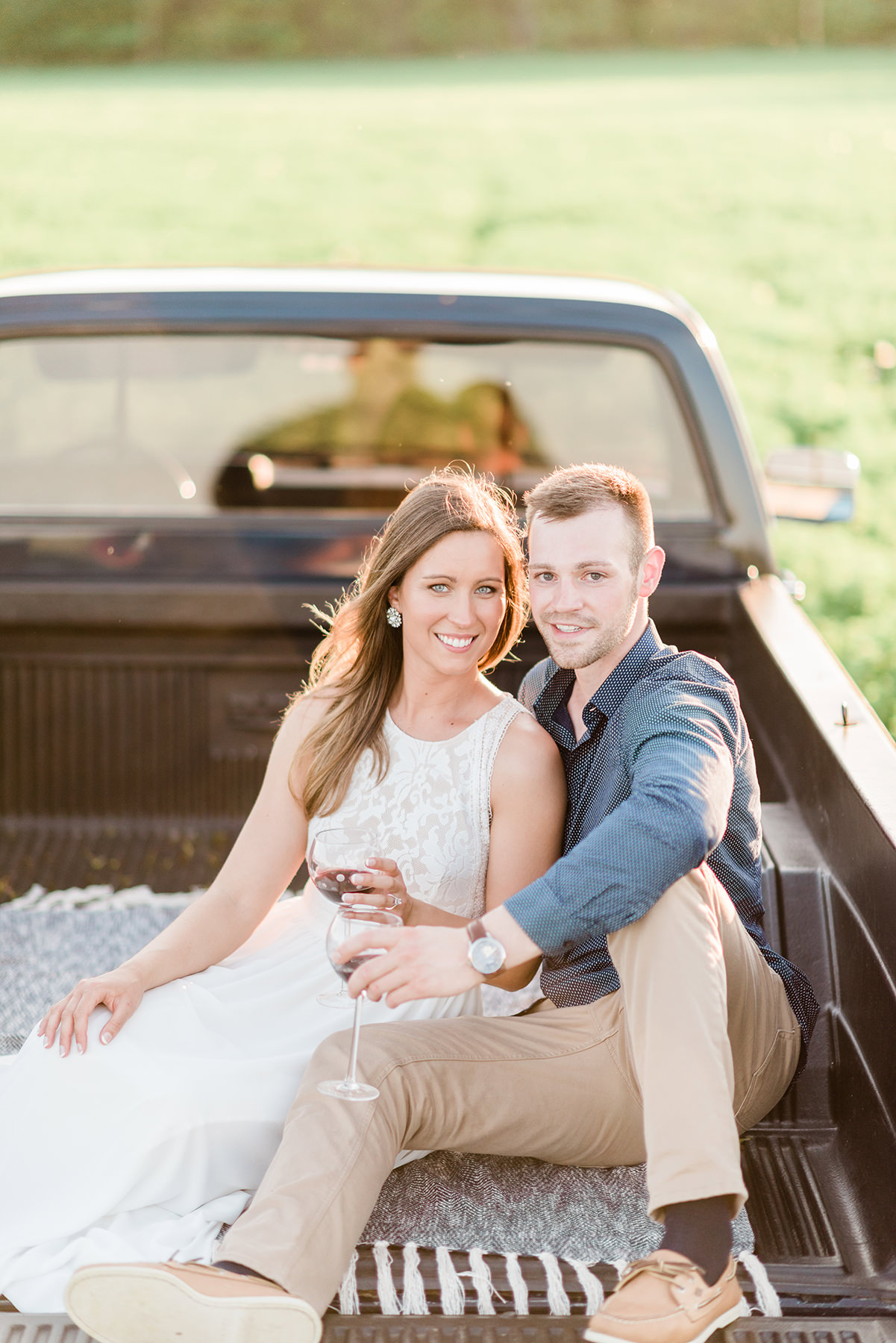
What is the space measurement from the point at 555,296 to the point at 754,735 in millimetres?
1213

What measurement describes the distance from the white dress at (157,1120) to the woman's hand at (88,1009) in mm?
18

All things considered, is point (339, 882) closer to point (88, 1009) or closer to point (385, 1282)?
point (88, 1009)

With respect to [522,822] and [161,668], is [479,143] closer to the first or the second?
[161,668]

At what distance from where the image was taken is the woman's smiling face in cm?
234

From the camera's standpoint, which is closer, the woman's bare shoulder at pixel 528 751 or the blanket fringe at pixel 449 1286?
the blanket fringe at pixel 449 1286

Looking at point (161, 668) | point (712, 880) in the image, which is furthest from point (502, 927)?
point (161, 668)

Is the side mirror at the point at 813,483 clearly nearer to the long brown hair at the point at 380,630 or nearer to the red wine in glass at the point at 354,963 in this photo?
the long brown hair at the point at 380,630

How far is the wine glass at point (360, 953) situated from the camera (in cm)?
198

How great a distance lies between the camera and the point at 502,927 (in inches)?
78.6

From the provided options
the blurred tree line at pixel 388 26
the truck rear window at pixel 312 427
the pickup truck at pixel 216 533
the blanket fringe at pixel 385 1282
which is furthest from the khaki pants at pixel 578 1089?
the blurred tree line at pixel 388 26

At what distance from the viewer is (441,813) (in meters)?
2.42

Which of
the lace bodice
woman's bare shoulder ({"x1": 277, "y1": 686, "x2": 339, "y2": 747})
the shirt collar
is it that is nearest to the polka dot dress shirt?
the shirt collar

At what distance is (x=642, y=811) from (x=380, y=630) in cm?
72

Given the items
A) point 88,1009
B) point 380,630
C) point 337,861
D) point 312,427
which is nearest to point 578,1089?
point 337,861
